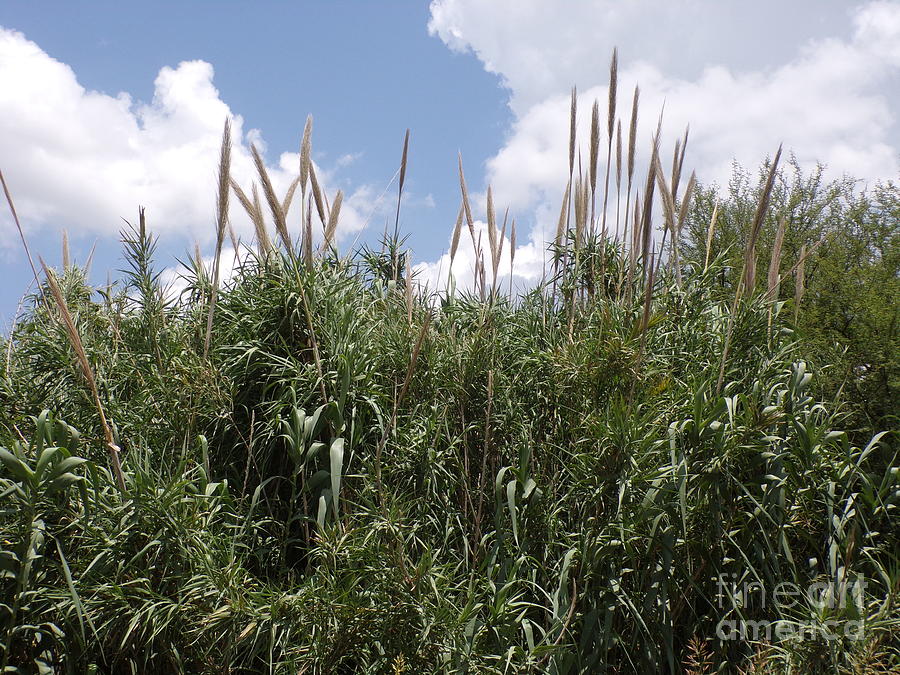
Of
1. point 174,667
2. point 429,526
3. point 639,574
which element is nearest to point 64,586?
point 174,667

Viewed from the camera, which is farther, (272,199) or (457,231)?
(457,231)

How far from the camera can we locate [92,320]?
126 inches

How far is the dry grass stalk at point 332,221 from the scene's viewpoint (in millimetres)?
3094

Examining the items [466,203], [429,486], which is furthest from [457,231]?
[429,486]

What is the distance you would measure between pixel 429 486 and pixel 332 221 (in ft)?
4.79

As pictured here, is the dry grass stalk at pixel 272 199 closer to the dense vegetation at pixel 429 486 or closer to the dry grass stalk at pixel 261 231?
the dense vegetation at pixel 429 486

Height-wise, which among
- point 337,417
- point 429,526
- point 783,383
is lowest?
point 429,526

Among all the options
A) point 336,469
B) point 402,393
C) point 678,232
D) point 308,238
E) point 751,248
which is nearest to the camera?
point 402,393

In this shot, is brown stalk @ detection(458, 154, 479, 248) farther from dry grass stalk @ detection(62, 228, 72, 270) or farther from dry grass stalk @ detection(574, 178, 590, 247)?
dry grass stalk @ detection(62, 228, 72, 270)

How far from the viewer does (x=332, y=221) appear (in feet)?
10.4

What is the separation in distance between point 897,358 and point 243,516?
866cm

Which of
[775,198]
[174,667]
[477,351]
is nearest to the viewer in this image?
[174,667]

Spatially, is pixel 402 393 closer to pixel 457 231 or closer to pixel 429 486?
pixel 429 486

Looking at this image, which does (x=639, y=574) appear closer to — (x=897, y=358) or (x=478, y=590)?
(x=478, y=590)
